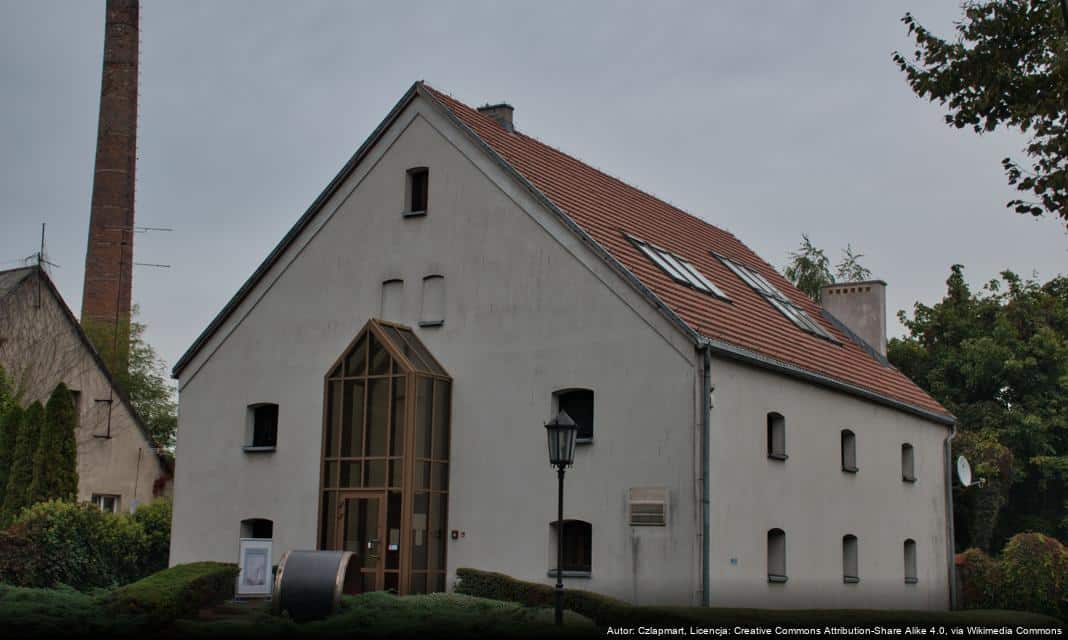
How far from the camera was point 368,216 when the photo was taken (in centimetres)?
2661

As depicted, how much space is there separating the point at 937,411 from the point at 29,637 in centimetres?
2673

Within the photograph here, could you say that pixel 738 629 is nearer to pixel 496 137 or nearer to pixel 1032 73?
pixel 1032 73

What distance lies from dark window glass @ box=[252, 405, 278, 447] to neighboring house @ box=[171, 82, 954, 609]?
59 mm

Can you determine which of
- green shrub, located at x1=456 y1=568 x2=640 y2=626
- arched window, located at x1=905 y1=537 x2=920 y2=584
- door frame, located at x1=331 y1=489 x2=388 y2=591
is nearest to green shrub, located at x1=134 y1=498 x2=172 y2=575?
door frame, located at x1=331 y1=489 x2=388 y2=591

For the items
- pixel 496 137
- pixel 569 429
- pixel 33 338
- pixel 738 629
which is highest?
pixel 496 137

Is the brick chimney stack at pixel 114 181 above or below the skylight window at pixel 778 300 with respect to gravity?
above

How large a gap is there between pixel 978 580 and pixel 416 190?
1865 centimetres

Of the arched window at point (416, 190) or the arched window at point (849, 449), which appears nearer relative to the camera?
the arched window at point (416, 190)

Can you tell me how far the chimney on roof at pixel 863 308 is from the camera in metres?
36.4

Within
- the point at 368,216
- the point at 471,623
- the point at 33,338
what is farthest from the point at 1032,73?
the point at 33,338

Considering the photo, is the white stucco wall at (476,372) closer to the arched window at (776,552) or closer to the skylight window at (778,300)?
the arched window at (776,552)

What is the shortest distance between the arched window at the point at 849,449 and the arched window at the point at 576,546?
27.0 feet

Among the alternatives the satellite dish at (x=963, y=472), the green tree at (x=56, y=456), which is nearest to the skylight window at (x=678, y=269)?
the satellite dish at (x=963, y=472)

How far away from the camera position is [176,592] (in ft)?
67.9
